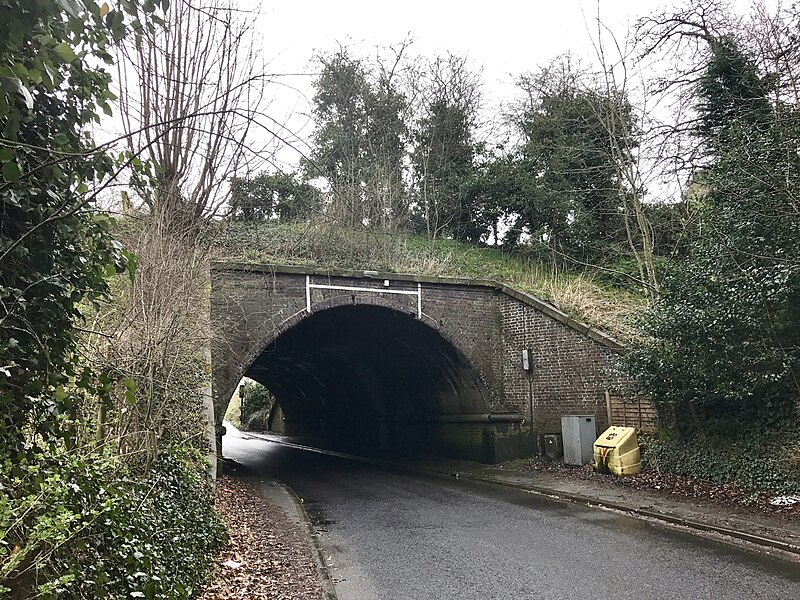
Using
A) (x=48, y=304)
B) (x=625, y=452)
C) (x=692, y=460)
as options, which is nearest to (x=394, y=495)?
(x=625, y=452)

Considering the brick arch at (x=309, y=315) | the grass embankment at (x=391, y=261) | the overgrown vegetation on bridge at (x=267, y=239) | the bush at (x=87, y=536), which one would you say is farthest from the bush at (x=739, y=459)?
the bush at (x=87, y=536)

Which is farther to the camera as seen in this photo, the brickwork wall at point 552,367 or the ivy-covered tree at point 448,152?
the ivy-covered tree at point 448,152

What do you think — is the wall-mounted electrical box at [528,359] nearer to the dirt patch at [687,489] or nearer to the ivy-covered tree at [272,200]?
the dirt patch at [687,489]

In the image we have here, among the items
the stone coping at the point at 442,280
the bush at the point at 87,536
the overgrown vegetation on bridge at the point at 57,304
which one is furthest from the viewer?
the stone coping at the point at 442,280

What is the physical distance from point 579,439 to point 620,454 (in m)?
1.81

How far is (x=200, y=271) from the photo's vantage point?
995cm

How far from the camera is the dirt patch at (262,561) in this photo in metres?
6.02

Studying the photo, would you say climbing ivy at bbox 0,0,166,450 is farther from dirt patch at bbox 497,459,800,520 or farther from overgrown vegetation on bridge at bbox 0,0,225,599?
dirt patch at bbox 497,459,800,520

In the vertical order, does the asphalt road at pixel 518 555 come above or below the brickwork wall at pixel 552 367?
below

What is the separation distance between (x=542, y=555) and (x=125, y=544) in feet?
16.8

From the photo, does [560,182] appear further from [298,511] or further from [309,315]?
[298,511]

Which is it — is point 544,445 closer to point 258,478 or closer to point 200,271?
point 258,478

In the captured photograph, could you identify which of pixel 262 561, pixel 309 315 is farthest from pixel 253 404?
pixel 262 561

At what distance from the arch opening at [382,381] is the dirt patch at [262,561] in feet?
22.4
